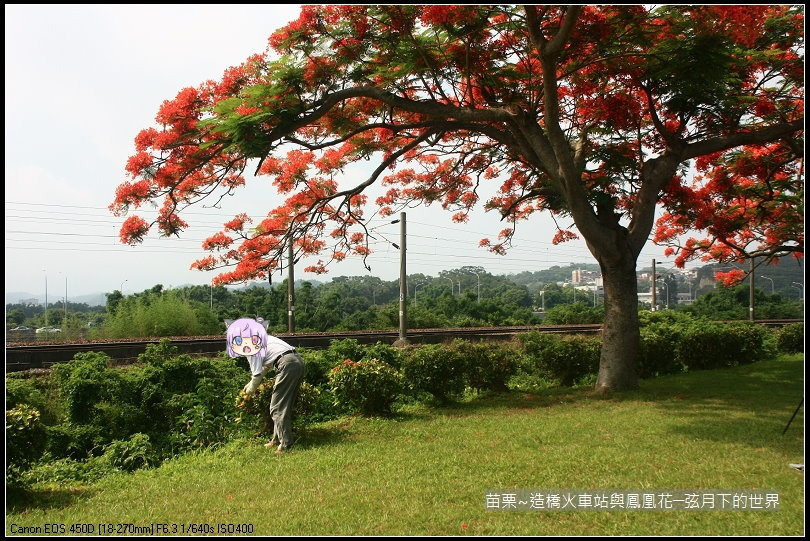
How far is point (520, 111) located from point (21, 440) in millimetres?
7695

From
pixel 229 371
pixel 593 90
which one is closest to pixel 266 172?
pixel 229 371

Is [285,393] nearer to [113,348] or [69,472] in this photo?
[69,472]

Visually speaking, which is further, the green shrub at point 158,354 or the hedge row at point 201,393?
the green shrub at point 158,354

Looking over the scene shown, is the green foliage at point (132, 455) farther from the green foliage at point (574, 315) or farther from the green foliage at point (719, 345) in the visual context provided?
the green foliage at point (574, 315)

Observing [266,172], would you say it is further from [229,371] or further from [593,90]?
[593,90]

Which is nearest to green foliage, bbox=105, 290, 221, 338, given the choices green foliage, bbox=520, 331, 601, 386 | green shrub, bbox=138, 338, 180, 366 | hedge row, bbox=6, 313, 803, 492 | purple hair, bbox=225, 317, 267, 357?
hedge row, bbox=6, 313, 803, 492

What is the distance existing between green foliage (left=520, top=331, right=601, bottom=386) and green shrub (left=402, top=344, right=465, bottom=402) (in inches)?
88.7

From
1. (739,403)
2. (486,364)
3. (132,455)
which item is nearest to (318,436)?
(132,455)

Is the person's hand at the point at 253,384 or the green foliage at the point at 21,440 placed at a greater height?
the person's hand at the point at 253,384

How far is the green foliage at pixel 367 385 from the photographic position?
8.88 m

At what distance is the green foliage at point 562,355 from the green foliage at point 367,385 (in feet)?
12.4

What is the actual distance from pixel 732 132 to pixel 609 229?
116 inches

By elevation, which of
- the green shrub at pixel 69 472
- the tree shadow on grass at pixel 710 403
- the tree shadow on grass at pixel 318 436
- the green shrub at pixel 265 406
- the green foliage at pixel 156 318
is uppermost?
the green foliage at pixel 156 318

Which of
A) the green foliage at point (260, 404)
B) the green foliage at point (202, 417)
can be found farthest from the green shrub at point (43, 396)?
the green foliage at point (260, 404)
